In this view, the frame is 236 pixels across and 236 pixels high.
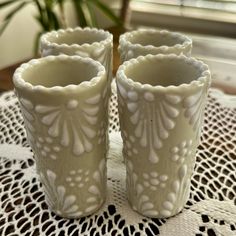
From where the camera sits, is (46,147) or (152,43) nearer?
(46,147)

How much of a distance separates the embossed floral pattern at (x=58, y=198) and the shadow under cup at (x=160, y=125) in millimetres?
70

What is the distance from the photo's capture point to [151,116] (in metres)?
0.38

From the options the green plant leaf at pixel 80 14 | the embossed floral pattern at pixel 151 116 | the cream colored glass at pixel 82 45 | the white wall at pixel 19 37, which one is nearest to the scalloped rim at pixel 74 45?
the cream colored glass at pixel 82 45

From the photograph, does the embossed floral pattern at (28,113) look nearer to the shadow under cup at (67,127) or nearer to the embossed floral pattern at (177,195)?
the shadow under cup at (67,127)

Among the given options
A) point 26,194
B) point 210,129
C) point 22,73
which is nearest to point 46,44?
point 22,73

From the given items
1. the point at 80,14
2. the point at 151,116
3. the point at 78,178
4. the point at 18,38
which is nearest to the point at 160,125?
the point at 151,116

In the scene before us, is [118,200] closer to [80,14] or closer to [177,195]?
[177,195]

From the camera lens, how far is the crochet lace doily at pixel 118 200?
0.45 metres

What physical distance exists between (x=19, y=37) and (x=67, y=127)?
974 mm

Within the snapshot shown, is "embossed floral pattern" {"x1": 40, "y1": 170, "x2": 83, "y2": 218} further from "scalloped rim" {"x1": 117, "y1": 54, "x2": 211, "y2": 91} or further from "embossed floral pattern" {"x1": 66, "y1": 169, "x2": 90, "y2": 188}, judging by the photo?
"scalloped rim" {"x1": 117, "y1": 54, "x2": 211, "y2": 91}

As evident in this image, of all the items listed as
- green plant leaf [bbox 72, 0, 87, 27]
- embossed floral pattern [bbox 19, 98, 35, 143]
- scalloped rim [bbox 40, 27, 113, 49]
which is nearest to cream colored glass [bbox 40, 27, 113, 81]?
scalloped rim [bbox 40, 27, 113, 49]

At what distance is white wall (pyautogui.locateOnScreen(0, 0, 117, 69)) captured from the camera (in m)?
1.24

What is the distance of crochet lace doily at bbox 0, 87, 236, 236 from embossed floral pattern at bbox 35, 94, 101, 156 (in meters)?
0.10

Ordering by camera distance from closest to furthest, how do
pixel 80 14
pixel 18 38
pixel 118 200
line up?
pixel 118 200
pixel 80 14
pixel 18 38
